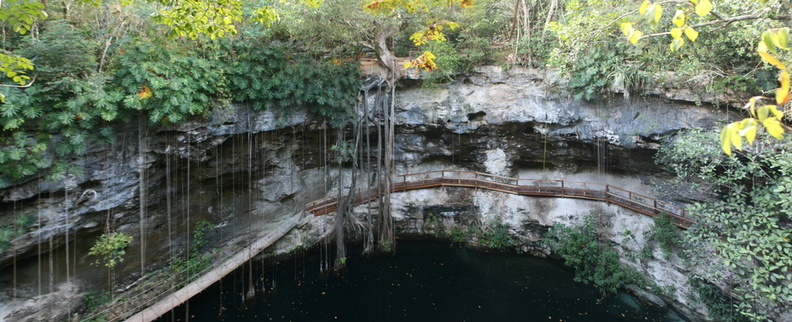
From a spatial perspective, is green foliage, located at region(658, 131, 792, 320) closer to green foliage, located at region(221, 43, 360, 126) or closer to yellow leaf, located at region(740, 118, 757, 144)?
yellow leaf, located at region(740, 118, 757, 144)

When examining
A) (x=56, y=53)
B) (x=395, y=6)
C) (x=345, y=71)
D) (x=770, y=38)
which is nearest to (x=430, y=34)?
(x=395, y=6)

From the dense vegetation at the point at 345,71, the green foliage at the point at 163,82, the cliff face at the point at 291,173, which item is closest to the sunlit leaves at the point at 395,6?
the dense vegetation at the point at 345,71

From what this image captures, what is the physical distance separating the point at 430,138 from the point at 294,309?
5.97m

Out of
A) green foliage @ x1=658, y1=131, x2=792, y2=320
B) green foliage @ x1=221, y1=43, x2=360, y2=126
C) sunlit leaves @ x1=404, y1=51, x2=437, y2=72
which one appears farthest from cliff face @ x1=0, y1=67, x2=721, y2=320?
green foliage @ x1=658, y1=131, x2=792, y2=320

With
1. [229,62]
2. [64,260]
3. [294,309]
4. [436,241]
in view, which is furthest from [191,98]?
[436,241]

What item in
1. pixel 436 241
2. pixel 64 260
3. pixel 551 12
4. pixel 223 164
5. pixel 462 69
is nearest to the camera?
pixel 64 260

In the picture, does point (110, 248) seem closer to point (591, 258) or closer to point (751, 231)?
point (591, 258)

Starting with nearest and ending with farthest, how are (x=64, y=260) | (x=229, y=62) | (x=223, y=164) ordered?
1. (x=64, y=260)
2. (x=229, y=62)
3. (x=223, y=164)

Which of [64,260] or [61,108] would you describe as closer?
[61,108]

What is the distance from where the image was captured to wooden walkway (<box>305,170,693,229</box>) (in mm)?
8938

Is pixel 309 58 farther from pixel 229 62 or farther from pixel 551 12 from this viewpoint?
pixel 551 12

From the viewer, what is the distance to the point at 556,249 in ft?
31.1

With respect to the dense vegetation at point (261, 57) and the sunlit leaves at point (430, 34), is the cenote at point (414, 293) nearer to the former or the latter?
the dense vegetation at point (261, 57)

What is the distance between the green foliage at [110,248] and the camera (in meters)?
6.46
